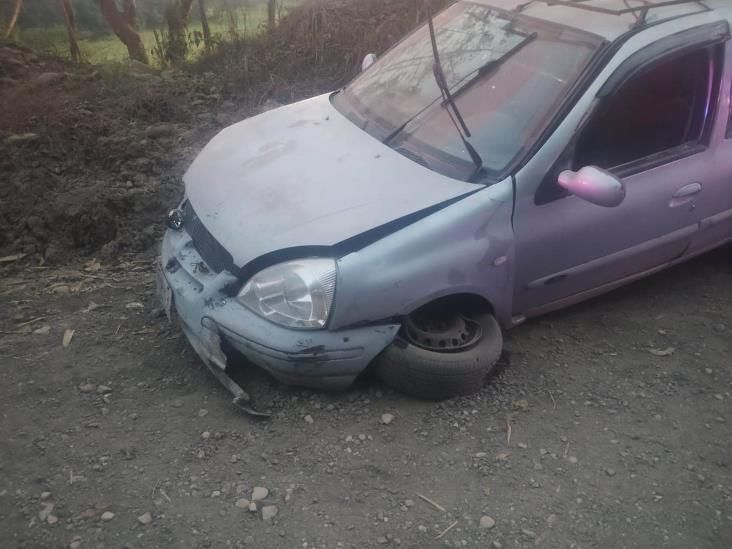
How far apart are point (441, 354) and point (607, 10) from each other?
5.96 ft

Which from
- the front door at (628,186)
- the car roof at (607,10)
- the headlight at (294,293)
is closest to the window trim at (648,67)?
the front door at (628,186)

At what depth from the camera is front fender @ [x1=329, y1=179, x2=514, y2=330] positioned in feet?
10.2

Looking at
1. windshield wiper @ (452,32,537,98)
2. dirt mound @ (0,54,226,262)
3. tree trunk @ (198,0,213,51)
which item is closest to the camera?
windshield wiper @ (452,32,537,98)

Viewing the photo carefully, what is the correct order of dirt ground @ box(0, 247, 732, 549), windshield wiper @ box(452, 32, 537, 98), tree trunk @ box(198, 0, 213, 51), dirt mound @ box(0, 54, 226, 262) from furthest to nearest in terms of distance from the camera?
tree trunk @ box(198, 0, 213, 51) → dirt mound @ box(0, 54, 226, 262) → windshield wiper @ box(452, 32, 537, 98) → dirt ground @ box(0, 247, 732, 549)

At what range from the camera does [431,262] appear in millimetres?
3209

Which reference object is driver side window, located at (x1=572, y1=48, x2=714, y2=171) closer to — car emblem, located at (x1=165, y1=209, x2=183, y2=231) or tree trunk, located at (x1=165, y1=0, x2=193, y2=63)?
car emblem, located at (x1=165, y1=209, x2=183, y2=231)

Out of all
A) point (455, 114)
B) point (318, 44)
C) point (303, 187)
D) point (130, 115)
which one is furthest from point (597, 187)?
point (318, 44)

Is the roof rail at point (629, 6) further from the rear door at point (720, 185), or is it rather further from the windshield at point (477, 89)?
the rear door at point (720, 185)

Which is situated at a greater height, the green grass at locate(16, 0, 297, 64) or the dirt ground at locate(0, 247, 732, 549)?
the green grass at locate(16, 0, 297, 64)

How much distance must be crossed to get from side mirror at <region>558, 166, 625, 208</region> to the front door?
0.15 metres

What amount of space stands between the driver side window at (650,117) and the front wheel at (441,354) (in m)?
0.85

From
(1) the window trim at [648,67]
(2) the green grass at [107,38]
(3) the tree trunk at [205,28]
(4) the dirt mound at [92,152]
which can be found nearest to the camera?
(1) the window trim at [648,67]

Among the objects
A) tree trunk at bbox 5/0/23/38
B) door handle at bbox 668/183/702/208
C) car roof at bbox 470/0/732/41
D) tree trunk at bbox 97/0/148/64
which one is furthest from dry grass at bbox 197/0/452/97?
door handle at bbox 668/183/702/208

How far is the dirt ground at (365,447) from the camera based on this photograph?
9.52ft
